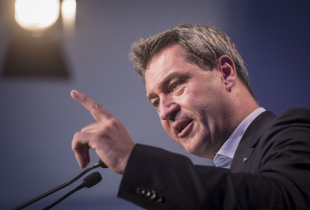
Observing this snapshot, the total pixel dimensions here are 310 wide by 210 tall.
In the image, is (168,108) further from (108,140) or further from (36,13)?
(36,13)

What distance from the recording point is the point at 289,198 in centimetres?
83

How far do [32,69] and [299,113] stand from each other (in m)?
2.33

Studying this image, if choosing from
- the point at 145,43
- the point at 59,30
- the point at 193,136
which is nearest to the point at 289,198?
the point at 193,136

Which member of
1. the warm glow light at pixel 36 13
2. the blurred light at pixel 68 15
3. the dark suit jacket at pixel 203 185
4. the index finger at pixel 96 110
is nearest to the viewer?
the dark suit jacket at pixel 203 185

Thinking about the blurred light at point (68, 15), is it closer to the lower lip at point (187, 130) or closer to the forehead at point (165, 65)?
the forehead at point (165, 65)

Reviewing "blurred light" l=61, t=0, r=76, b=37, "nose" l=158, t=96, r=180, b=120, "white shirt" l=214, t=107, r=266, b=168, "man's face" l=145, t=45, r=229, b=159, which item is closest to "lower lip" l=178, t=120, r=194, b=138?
"man's face" l=145, t=45, r=229, b=159

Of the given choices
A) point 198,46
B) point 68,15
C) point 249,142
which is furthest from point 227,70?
point 68,15

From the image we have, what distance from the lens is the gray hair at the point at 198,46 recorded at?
6.09 ft

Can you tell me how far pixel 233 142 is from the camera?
171 cm

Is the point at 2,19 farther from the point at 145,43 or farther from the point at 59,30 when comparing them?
the point at 145,43

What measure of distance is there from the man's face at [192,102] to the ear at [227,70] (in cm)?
4

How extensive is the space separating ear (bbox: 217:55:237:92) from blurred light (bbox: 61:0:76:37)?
1.41 meters

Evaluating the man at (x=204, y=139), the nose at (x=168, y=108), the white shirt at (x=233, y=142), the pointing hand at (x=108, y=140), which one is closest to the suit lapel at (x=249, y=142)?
the man at (x=204, y=139)

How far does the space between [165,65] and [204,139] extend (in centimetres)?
55
